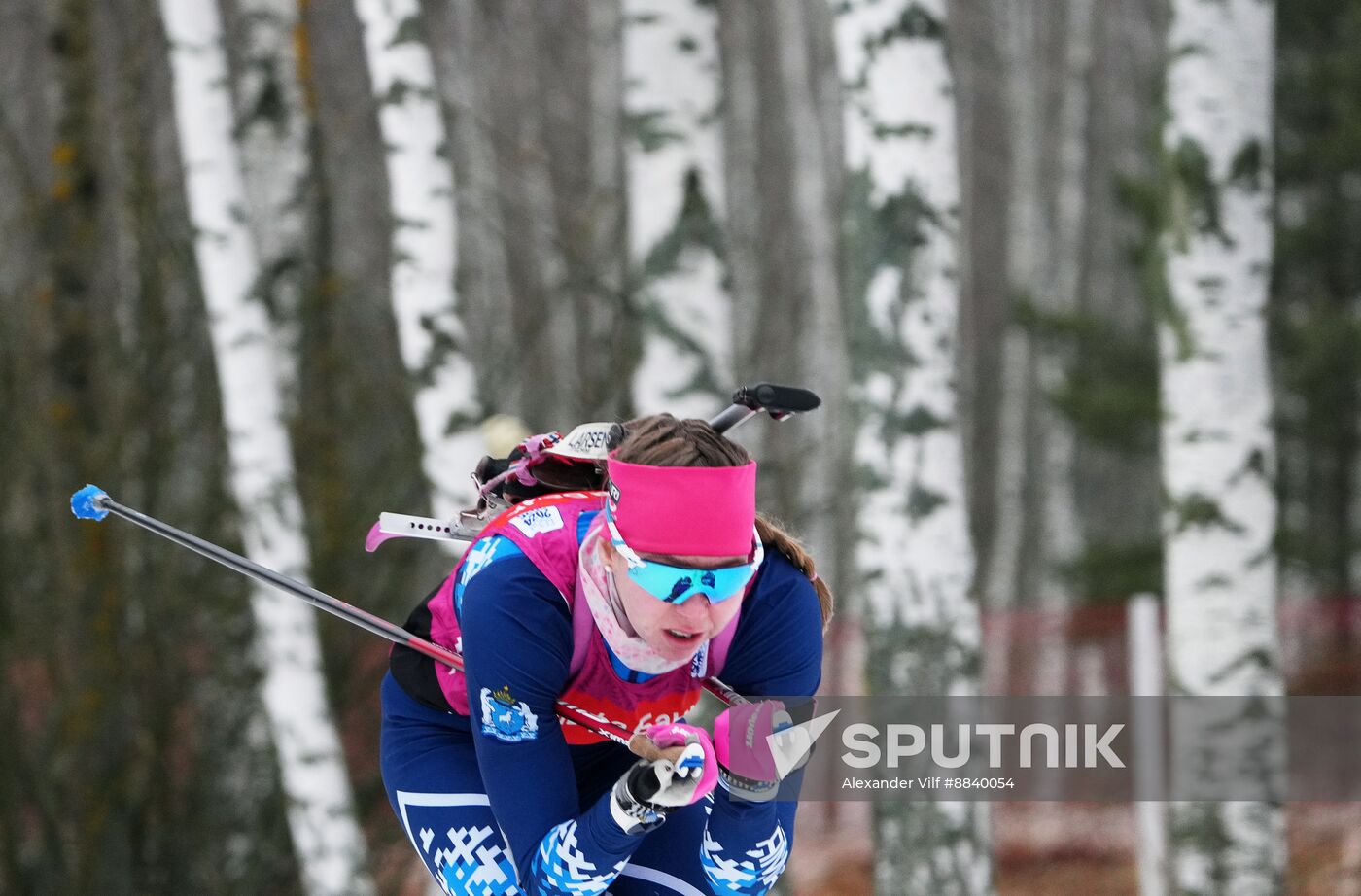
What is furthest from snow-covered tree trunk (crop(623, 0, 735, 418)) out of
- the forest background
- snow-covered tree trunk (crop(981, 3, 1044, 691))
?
snow-covered tree trunk (crop(981, 3, 1044, 691))

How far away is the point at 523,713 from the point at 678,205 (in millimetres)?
2473

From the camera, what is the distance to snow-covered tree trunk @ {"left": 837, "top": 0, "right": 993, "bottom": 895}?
4.69 meters

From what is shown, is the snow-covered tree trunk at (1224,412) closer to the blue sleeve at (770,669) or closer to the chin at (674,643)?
→ the blue sleeve at (770,669)

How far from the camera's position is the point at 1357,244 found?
36.3 ft

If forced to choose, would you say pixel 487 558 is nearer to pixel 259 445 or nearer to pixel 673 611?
Result: pixel 673 611

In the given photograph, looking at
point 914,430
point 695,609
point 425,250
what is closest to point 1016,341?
point 425,250

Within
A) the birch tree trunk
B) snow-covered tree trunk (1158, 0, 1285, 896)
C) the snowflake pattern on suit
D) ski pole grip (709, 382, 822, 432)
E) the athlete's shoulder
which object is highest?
the birch tree trunk

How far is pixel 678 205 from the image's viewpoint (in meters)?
4.57

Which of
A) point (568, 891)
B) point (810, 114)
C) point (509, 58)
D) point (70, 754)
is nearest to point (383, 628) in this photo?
point (568, 891)

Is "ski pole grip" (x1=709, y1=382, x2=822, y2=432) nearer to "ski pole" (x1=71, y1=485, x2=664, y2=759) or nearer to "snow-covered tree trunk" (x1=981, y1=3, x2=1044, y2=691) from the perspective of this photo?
"ski pole" (x1=71, y1=485, x2=664, y2=759)

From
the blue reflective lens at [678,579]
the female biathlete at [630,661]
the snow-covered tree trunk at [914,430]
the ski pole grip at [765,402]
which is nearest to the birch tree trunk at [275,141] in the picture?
the snow-covered tree trunk at [914,430]

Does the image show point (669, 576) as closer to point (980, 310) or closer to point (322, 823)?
point (322, 823)

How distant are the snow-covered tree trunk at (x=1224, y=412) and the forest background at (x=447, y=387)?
2 cm

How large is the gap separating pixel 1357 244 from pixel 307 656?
834 centimetres
